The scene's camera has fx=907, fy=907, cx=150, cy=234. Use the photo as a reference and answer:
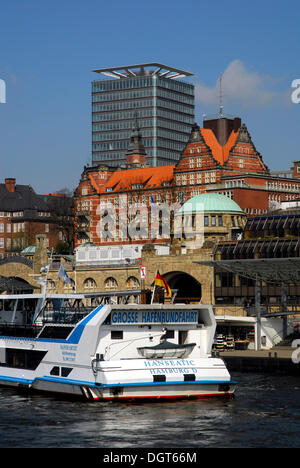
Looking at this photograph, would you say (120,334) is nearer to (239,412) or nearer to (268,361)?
(239,412)

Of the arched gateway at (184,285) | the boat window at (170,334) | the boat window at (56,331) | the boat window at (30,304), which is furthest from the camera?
the arched gateway at (184,285)

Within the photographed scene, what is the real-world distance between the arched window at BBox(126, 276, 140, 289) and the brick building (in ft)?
90.7

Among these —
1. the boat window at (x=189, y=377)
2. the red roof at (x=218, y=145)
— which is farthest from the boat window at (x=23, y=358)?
the red roof at (x=218, y=145)

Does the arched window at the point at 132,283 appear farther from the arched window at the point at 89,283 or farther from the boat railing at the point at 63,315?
the boat railing at the point at 63,315

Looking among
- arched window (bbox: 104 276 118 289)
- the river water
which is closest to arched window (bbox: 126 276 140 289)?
arched window (bbox: 104 276 118 289)

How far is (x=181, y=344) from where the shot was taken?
179 feet

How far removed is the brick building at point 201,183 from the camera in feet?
528

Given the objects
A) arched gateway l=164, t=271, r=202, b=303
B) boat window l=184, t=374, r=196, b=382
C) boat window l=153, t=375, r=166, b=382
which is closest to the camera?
boat window l=153, t=375, r=166, b=382

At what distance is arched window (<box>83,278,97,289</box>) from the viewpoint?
13675 cm

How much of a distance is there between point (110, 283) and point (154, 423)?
296 ft

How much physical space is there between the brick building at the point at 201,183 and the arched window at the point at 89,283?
2412cm

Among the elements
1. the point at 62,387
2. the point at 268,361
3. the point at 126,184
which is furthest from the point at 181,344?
the point at 126,184

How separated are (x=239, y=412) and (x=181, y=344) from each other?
7.68 meters

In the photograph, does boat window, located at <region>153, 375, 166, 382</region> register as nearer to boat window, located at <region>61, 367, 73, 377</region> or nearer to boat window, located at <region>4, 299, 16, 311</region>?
boat window, located at <region>61, 367, 73, 377</region>
